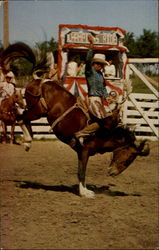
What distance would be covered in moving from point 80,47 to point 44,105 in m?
5.41

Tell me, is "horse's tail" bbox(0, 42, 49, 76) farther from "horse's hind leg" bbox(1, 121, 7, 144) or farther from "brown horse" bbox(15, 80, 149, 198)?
"horse's hind leg" bbox(1, 121, 7, 144)

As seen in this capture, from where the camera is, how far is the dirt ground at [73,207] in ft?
13.3

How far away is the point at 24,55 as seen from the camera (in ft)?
21.8

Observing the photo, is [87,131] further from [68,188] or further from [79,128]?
[68,188]

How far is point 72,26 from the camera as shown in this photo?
11.3 metres

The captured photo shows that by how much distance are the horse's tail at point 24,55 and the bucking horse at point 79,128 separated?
20.1 inches

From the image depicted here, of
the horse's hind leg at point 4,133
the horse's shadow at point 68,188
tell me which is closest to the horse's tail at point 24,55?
the horse's shadow at point 68,188

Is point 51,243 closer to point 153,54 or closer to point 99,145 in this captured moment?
point 99,145

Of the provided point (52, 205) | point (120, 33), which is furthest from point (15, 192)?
point (120, 33)

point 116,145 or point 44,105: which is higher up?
point 44,105

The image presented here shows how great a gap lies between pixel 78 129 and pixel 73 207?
1305mm

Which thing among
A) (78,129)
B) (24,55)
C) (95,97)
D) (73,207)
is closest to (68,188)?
(78,129)

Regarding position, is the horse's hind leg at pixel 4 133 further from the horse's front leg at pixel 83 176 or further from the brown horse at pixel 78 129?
the horse's front leg at pixel 83 176

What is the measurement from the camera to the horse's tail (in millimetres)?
6547
